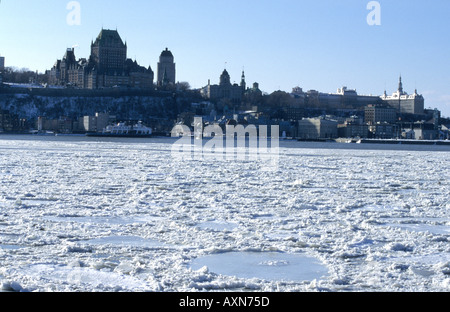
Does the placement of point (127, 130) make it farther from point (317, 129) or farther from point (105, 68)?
point (105, 68)

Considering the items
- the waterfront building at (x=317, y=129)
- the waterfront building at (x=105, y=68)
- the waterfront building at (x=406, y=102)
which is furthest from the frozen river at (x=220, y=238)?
the waterfront building at (x=406, y=102)

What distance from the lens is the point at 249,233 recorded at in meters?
7.56

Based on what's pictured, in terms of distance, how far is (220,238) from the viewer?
7.23m

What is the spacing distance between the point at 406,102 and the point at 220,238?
175 m

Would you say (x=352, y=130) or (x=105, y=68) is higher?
(x=105, y=68)

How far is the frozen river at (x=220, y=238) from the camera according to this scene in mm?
5426

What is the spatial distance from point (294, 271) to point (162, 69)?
16456 centimetres

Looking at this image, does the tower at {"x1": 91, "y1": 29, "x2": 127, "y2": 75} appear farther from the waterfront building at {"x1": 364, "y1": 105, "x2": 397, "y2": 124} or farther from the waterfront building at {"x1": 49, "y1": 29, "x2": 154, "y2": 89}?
the waterfront building at {"x1": 364, "y1": 105, "x2": 397, "y2": 124}

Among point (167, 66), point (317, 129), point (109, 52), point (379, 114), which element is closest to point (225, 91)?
point (167, 66)

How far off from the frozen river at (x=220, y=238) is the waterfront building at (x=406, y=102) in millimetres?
166225

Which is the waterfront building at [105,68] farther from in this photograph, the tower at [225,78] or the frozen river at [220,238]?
the frozen river at [220,238]

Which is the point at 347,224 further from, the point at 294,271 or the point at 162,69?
the point at 162,69

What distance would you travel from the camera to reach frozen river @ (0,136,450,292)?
543 centimetres
